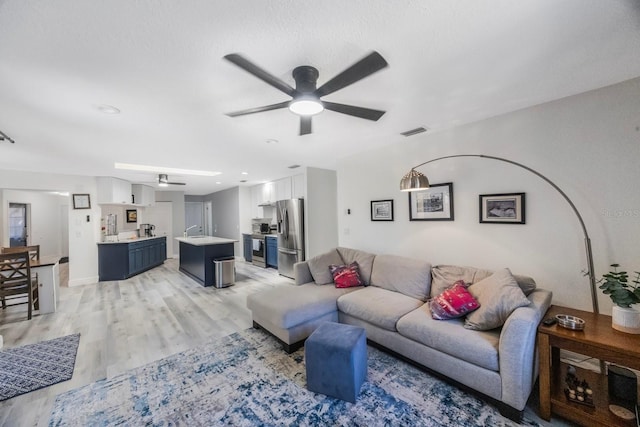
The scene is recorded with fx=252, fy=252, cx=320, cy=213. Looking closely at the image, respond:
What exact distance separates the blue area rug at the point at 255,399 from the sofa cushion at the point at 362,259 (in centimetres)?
112

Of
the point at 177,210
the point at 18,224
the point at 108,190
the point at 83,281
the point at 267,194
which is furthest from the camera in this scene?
the point at 177,210

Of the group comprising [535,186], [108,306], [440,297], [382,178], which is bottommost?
[108,306]

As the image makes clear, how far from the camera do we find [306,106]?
5.95 ft

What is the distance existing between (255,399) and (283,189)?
5201 mm

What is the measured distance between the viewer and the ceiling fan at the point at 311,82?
1.41m

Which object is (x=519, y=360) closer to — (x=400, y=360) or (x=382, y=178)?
(x=400, y=360)

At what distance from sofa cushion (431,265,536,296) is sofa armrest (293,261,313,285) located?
165 cm

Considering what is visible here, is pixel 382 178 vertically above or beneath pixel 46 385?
above

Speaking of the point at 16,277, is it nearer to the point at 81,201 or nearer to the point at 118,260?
the point at 118,260

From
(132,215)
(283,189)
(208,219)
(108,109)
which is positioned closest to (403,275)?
(108,109)

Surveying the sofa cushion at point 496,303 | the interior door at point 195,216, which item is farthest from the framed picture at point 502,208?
the interior door at point 195,216

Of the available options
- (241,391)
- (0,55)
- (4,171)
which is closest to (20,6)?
(0,55)

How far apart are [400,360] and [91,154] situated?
197 inches

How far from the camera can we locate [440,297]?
7.87 ft
